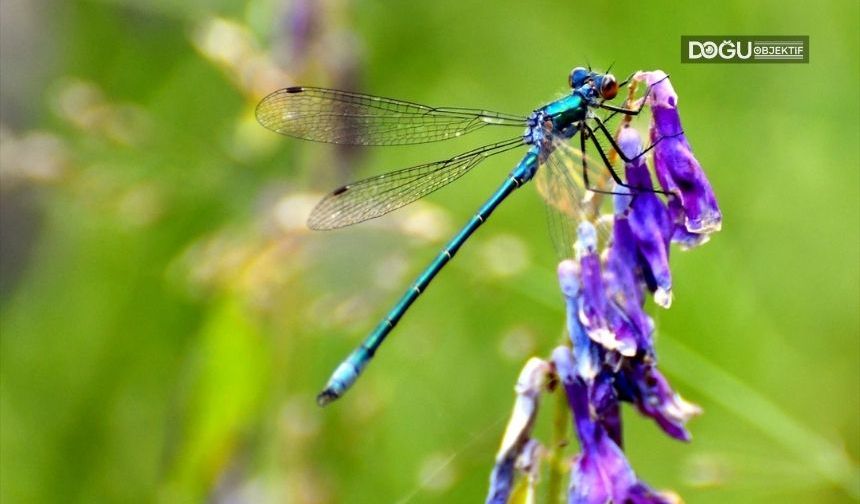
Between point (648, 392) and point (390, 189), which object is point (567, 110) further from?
point (648, 392)

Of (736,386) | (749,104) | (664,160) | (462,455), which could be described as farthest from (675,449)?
(664,160)

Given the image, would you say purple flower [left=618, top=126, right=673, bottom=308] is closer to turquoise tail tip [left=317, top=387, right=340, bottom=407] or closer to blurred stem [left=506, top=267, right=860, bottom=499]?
turquoise tail tip [left=317, top=387, right=340, bottom=407]

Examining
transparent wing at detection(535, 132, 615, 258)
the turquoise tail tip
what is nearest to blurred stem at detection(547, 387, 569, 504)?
transparent wing at detection(535, 132, 615, 258)

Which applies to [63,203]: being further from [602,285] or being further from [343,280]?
[602,285]

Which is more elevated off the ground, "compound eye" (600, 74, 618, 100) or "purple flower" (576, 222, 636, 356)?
"compound eye" (600, 74, 618, 100)

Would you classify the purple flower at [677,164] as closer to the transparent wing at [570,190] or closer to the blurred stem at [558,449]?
the transparent wing at [570,190]

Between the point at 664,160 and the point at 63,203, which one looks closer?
the point at 664,160

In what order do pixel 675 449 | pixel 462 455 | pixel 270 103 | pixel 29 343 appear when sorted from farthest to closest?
1. pixel 29 343
2. pixel 675 449
3. pixel 270 103
4. pixel 462 455
